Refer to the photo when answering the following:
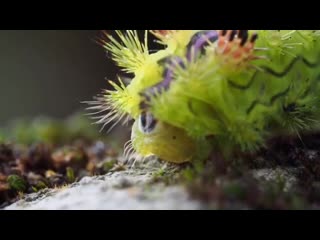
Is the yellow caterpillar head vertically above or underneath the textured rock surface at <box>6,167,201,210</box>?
above

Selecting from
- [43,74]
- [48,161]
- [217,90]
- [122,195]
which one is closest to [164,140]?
[217,90]

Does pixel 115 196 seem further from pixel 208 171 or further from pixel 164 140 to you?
pixel 164 140

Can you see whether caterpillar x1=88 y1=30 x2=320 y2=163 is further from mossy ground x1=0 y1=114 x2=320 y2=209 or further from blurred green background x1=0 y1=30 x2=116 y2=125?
blurred green background x1=0 y1=30 x2=116 y2=125

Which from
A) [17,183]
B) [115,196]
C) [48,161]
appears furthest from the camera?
[48,161]

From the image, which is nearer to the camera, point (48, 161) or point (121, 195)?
point (121, 195)

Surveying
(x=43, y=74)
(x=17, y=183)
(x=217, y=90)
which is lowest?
(x=17, y=183)

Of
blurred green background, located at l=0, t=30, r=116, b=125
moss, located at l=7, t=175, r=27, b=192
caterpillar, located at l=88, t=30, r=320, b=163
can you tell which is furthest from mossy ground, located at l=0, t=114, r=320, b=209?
blurred green background, located at l=0, t=30, r=116, b=125

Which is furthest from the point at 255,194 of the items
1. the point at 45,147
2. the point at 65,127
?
the point at 65,127

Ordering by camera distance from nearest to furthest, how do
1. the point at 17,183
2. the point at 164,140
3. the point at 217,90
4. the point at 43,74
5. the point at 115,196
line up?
the point at 115,196
the point at 217,90
the point at 164,140
the point at 17,183
the point at 43,74

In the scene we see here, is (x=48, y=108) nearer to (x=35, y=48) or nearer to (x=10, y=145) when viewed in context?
(x=35, y=48)
